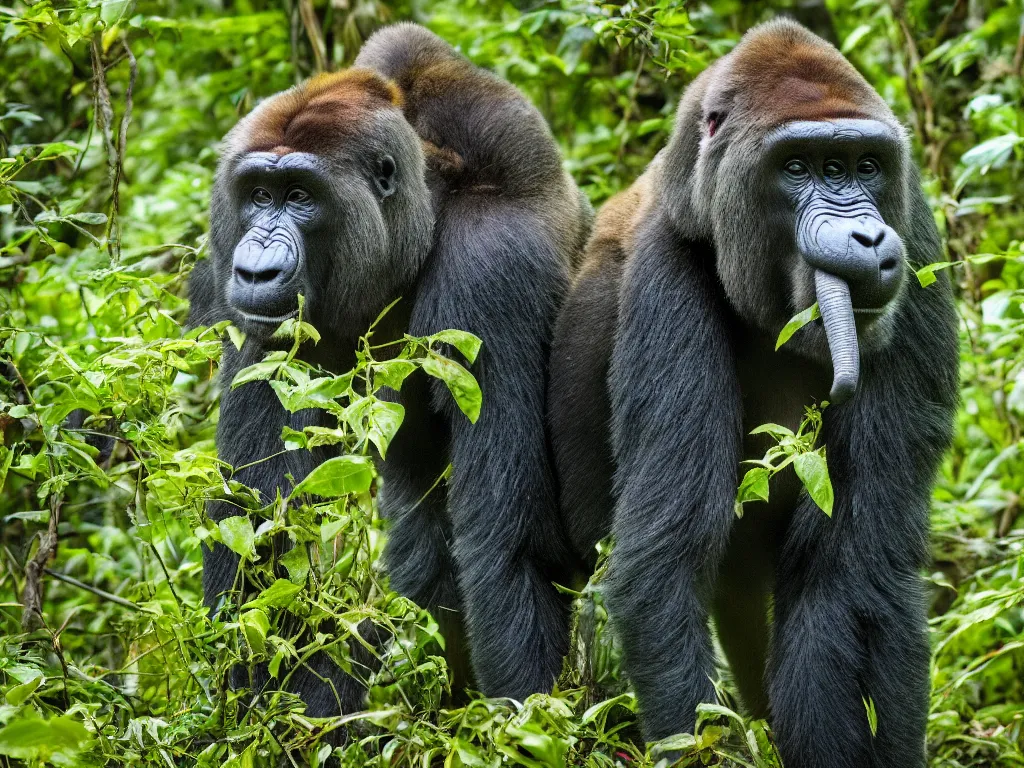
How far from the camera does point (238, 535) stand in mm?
3156

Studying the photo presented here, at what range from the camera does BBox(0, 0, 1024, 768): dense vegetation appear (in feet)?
10.9

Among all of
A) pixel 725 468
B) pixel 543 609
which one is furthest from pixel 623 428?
Answer: pixel 543 609

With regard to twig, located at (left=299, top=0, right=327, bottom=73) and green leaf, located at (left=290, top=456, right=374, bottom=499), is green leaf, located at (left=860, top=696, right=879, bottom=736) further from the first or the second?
twig, located at (left=299, top=0, right=327, bottom=73)

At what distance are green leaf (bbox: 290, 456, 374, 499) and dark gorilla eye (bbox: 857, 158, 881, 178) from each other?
167 centimetres

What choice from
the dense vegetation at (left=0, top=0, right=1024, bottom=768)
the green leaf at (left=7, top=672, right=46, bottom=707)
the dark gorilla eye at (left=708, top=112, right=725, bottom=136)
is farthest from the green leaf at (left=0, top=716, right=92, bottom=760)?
the dark gorilla eye at (left=708, top=112, right=725, bottom=136)

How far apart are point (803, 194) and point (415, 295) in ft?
4.85

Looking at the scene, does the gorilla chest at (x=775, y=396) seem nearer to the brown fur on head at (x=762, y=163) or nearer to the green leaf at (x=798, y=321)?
the brown fur on head at (x=762, y=163)

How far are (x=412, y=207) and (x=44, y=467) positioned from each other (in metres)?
1.51

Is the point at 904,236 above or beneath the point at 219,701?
above

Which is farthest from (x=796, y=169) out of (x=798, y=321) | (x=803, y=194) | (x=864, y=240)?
(x=798, y=321)

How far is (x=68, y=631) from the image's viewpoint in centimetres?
437

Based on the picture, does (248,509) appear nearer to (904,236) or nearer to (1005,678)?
(904,236)

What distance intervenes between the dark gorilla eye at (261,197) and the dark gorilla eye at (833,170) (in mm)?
1772

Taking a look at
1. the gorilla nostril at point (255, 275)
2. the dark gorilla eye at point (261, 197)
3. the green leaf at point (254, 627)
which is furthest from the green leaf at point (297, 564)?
the dark gorilla eye at point (261, 197)
